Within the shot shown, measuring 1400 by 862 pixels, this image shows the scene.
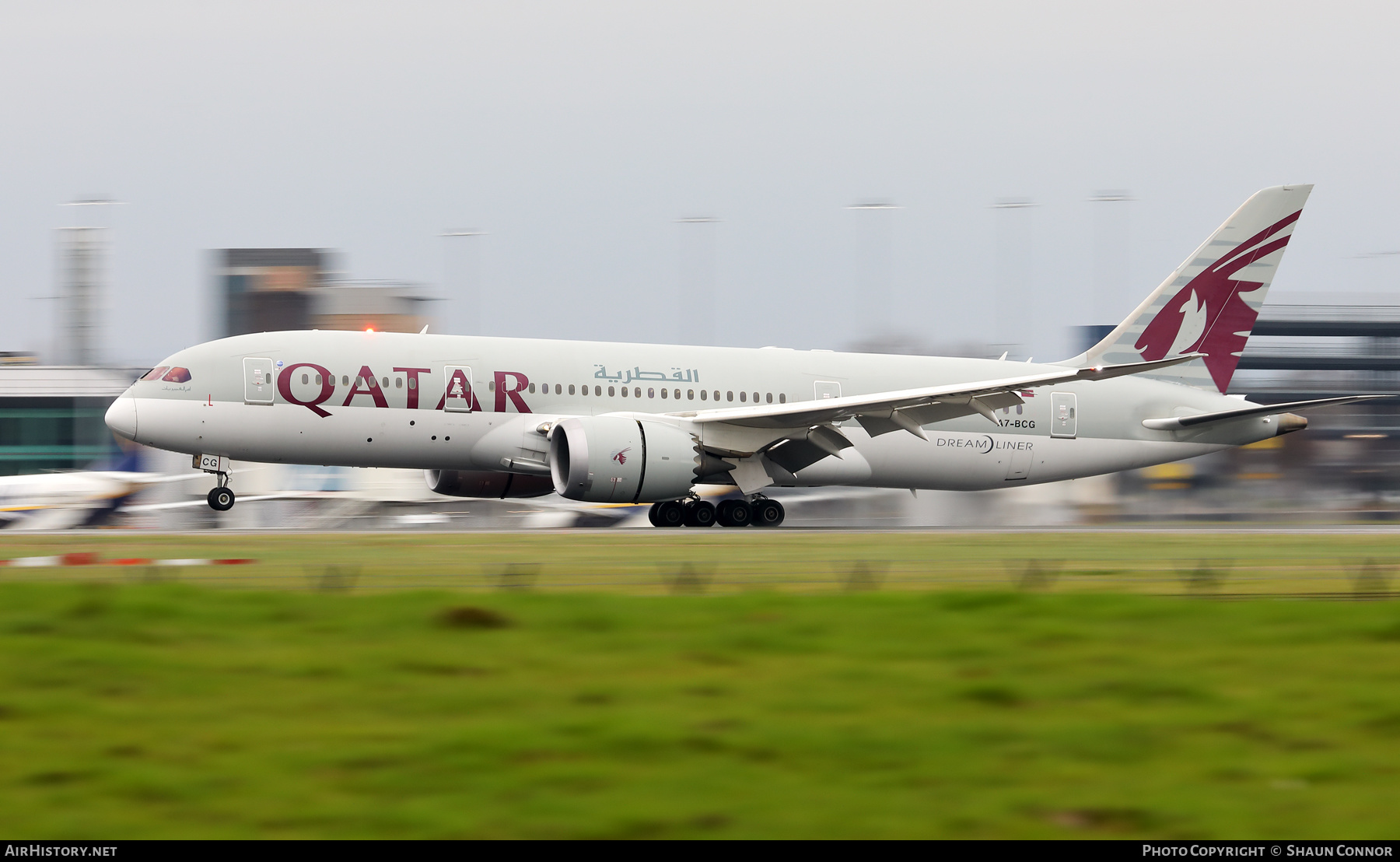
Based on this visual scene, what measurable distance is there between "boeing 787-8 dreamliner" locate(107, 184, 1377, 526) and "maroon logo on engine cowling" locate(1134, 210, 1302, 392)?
0.04 m

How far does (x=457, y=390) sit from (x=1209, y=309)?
17.2 metres

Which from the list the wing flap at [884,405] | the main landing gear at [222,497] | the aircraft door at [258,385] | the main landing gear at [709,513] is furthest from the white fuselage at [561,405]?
the main landing gear at [709,513]

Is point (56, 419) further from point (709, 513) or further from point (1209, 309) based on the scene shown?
point (1209, 309)

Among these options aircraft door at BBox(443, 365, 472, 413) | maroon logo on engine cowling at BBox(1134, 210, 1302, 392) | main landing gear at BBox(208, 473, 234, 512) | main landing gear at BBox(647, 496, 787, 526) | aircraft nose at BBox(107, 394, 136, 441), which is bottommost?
main landing gear at BBox(647, 496, 787, 526)

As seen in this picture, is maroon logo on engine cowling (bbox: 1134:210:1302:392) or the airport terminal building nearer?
maroon logo on engine cowling (bbox: 1134:210:1302:392)

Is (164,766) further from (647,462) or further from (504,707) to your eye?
(647,462)

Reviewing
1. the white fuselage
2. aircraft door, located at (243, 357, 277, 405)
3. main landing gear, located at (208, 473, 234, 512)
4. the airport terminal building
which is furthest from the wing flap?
the airport terminal building

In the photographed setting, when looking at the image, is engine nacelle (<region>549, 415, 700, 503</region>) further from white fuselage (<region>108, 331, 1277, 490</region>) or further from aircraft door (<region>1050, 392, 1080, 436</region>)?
aircraft door (<region>1050, 392, 1080, 436</region>)

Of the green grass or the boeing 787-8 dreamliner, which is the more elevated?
the boeing 787-8 dreamliner

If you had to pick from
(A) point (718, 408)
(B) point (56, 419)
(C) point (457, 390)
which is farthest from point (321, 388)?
(B) point (56, 419)

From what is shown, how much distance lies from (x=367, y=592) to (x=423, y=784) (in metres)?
6.40

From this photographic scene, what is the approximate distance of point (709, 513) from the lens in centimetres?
2939

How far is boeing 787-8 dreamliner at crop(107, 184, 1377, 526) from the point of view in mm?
27078

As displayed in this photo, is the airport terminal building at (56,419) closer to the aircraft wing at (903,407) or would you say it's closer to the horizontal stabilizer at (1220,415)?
the aircraft wing at (903,407)
